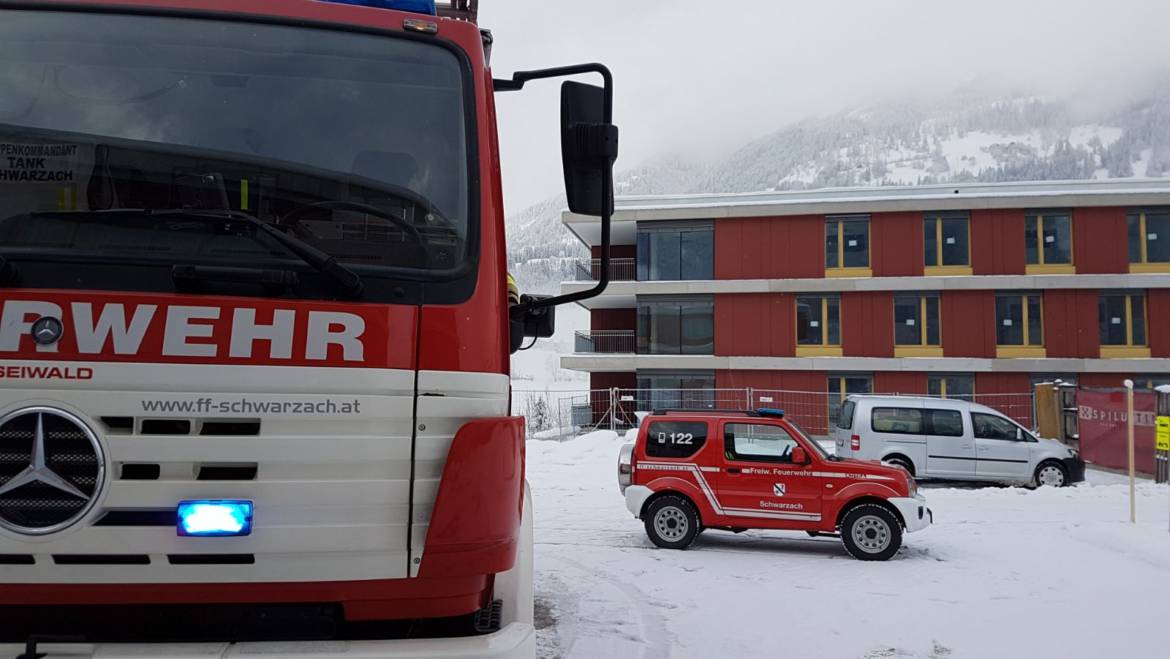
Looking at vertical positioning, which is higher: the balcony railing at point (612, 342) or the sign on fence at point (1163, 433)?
the balcony railing at point (612, 342)

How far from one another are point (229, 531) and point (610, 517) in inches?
409

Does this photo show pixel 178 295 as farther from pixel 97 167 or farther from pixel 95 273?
pixel 97 167

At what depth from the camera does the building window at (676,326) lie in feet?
115

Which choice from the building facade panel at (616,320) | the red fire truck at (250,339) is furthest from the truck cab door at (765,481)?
the building facade panel at (616,320)

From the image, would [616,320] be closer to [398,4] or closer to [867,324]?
[867,324]

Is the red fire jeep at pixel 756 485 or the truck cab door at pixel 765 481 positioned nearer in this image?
→ the red fire jeep at pixel 756 485

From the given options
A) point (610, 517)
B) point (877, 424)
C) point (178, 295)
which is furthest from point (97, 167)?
point (877, 424)

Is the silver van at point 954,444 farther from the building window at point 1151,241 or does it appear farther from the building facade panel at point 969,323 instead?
the building window at point 1151,241

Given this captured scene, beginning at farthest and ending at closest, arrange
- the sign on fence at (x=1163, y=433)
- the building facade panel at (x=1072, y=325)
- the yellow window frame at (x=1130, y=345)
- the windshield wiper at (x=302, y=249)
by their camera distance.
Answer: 1. the building facade panel at (x=1072, y=325)
2. the yellow window frame at (x=1130, y=345)
3. the sign on fence at (x=1163, y=433)
4. the windshield wiper at (x=302, y=249)

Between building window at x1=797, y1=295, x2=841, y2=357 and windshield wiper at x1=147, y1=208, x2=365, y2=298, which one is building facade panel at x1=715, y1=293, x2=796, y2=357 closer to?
building window at x1=797, y1=295, x2=841, y2=357

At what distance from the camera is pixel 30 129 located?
267 centimetres

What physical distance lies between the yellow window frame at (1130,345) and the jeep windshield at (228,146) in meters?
36.7

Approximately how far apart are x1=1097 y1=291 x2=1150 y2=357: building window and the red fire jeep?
28.5 meters

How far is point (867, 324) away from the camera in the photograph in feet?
111
